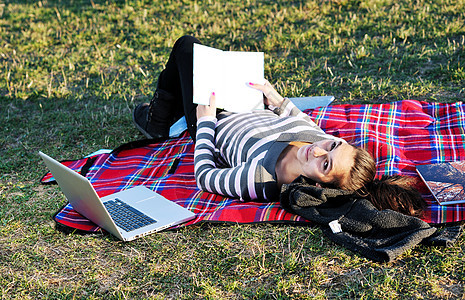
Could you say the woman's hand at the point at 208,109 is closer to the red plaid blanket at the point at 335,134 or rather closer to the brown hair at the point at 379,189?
the red plaid blanket at the point at 335,134

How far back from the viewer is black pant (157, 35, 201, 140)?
4.98m

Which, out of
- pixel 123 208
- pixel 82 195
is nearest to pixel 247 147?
pixel 123 208

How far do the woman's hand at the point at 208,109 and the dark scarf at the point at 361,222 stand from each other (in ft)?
3.74

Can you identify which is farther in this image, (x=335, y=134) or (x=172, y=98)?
(x=172, y=98)

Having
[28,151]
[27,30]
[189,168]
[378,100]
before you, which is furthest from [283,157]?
[27,30]

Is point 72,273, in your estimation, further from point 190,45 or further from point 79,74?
point 79,74

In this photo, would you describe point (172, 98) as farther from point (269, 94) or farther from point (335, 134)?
point (335, 134)

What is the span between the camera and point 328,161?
149 inches

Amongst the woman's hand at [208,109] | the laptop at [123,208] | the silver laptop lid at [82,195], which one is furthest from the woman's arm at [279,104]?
the silver laptop lid at [82,195]

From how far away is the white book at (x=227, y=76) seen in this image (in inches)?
187

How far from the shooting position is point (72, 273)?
3477 mm

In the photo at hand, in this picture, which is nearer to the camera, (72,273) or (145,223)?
(72,273)

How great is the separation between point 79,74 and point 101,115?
1611 mm

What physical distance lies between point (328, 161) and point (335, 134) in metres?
1.41
